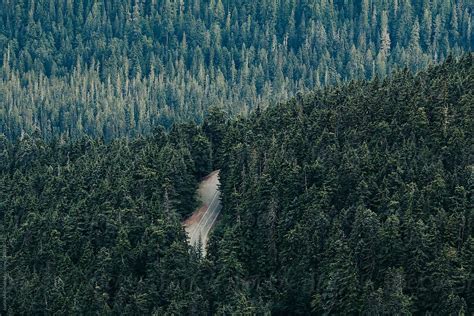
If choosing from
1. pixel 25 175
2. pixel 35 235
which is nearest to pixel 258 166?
pixel 35 235

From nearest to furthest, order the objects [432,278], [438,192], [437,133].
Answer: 1. [432,278]
2. [438,192]
3. [437,133]

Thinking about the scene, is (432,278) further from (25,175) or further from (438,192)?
(25,175)

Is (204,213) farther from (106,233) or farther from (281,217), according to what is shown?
(281,217)

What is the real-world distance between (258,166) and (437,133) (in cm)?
2802

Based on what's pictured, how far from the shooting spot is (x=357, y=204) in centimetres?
14238

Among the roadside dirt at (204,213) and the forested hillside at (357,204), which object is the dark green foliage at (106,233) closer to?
the roadside dirt at (204,213)

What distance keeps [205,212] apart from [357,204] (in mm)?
35741

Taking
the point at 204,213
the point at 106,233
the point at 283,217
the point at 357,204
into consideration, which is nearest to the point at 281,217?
the point at 283,217

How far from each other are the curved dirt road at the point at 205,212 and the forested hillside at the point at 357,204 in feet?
14.1

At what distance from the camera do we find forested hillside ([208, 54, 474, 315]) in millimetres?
130125

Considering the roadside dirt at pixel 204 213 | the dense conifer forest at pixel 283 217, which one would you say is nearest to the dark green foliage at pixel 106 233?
the dense conifer forest at pixel 283 217

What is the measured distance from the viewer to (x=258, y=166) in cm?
16475

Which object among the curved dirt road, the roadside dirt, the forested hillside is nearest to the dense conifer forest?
the forested hillside

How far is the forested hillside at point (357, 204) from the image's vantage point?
130125 mm
